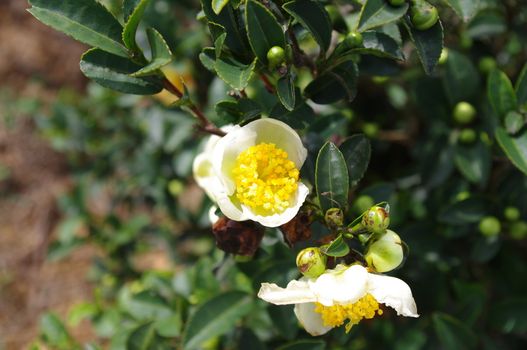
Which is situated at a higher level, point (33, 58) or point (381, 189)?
point (381, 189)

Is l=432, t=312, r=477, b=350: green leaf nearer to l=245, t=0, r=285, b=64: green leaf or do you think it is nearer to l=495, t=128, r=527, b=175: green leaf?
l=495, t=128, r=527, b=175: green leaf

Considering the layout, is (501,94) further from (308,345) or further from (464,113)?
(308,345)

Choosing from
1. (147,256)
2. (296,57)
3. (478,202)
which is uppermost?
(296,57)

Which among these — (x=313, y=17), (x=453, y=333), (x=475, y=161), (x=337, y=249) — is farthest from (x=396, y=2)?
(x=453, y=333)

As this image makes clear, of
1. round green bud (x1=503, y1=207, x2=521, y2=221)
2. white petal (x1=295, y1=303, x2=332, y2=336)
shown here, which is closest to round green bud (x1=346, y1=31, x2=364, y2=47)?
white petal (x1=295, y1=303, x2=332, y2=336)

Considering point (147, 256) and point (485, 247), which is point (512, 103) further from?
point (147, 256)

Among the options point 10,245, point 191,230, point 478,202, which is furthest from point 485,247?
point 10,245
